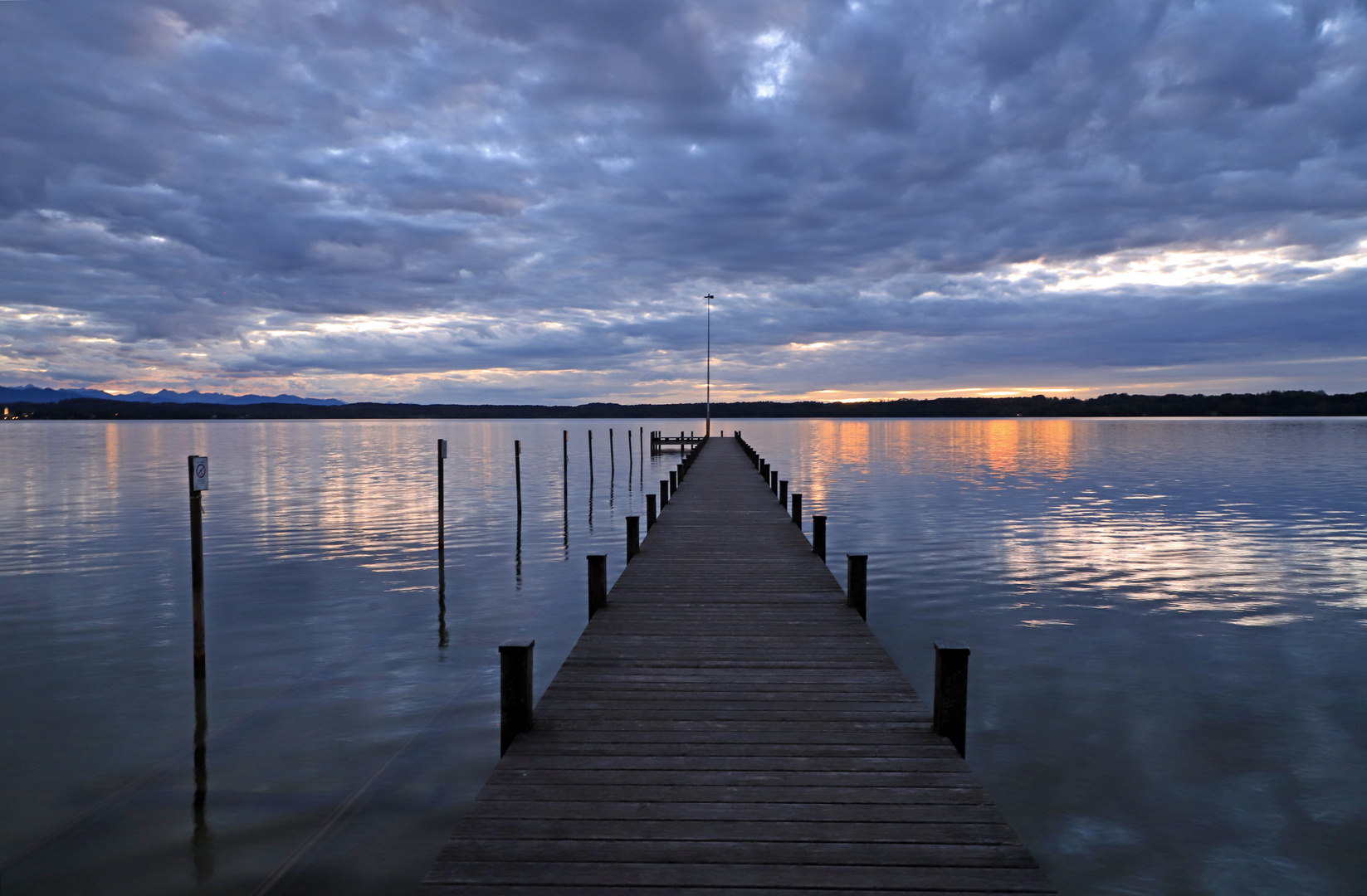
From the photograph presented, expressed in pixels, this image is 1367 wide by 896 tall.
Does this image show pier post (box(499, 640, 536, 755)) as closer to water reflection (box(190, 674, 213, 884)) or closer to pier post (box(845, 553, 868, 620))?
water reflection (box(190, 674, 213, 884))

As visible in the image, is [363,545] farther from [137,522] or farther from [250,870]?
[250,870]

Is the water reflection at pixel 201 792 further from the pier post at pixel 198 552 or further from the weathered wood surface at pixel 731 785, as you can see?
the weathered wood surface at pixel 731 785

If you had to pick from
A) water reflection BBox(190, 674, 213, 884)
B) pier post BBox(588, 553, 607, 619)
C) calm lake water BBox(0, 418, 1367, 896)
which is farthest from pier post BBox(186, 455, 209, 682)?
pier post BBox(588, 553, 607, 619)

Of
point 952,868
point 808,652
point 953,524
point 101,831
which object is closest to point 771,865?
point 952,868

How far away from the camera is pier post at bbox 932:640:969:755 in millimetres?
6008

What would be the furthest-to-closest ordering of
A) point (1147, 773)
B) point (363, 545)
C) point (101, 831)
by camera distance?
1. point (363, 545)
2. point (1147, 773)
3. point (101, 831)

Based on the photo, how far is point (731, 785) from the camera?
529 centimetres

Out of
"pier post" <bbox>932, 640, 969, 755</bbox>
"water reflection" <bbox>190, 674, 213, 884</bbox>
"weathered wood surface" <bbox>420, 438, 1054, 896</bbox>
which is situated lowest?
"water reflection" <bbox>190, 674, 213, 884</bbox>

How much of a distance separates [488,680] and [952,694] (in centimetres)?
700

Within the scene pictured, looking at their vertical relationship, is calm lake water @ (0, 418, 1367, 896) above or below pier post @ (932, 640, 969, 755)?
below

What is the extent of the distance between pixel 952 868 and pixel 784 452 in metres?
68.5

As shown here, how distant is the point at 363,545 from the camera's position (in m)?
21.9

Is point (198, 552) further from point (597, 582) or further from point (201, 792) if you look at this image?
point (597, 582)

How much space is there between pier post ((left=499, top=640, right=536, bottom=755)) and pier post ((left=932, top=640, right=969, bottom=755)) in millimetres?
3362
